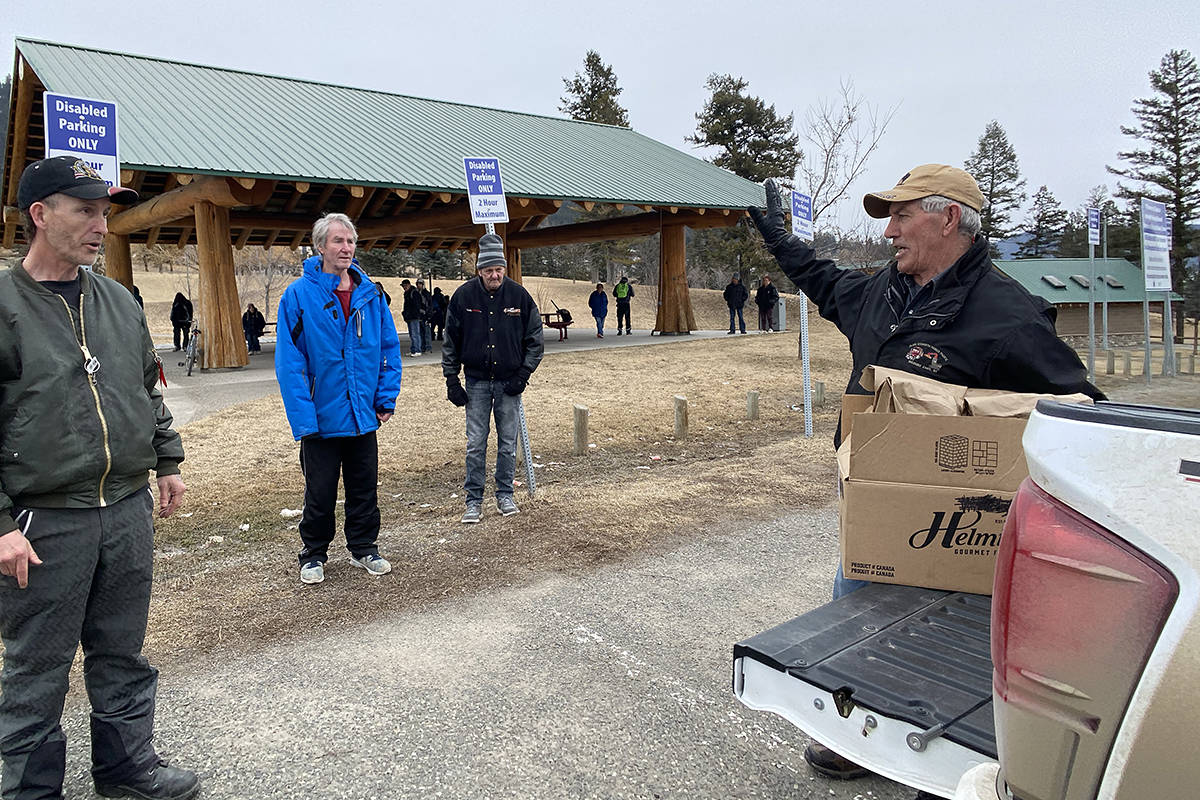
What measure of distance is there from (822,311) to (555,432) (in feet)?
19.0

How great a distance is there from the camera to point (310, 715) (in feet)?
9.95

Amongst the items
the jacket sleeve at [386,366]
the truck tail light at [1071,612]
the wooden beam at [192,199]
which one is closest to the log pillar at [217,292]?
the wooden beam at [192,199]

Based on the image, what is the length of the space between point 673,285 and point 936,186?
64.8 ft

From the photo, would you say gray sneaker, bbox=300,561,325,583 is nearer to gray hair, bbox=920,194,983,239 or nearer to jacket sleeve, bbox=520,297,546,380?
jacket sleeve, bbox=520,297,546,380

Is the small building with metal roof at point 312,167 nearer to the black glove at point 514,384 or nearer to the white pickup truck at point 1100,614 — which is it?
the black glove at point 514,384

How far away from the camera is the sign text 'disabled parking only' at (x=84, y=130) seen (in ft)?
15.8

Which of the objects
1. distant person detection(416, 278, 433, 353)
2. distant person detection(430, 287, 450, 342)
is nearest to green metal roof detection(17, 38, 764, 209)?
distant person detection(416, 278, 433, 353)

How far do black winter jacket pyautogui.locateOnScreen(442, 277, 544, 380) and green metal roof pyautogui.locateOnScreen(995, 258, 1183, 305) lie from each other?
2661cm

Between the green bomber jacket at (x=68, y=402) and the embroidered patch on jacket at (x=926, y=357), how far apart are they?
2532 millimetres

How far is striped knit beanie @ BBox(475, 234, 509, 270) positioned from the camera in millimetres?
5586

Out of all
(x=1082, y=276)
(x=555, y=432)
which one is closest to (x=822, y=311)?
(x=555, y=432)

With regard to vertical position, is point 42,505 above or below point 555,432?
above

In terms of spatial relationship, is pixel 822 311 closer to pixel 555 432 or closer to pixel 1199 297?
pixel 555 432

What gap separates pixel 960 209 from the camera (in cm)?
270
